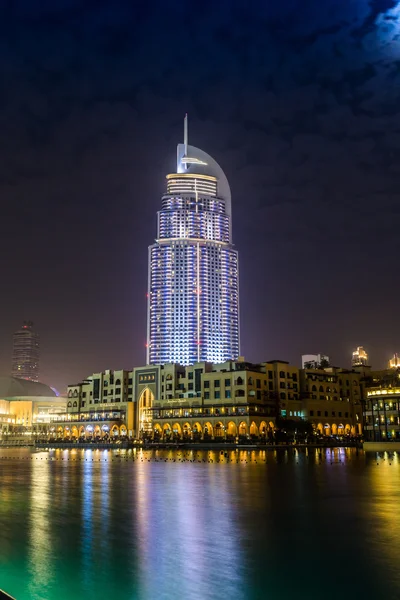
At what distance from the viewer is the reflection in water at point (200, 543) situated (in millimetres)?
14734

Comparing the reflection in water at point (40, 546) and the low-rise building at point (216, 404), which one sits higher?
the low-rise building at point (216, 404)

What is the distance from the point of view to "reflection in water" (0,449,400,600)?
14734 mm

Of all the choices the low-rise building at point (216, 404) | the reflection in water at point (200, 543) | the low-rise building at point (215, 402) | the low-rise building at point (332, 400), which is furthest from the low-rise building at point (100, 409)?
the reflection in water at point (200, 543)

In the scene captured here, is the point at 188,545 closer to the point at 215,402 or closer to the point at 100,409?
the point at 215,402

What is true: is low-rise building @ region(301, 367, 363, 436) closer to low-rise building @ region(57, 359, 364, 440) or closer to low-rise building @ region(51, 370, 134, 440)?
low-rise building @ region(57, 359, 364, 440)

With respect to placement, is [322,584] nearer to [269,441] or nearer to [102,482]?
[102,482]

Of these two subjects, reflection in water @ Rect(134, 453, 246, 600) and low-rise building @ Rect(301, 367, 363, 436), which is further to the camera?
low-rise building @ Rect(301, 367, 363, 436)

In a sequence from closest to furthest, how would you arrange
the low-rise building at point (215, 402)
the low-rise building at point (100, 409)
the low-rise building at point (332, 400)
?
the low-rise building at point (215, 402)
the low-rise building at point (332, 400)
the low-rise building at point (100, 409)

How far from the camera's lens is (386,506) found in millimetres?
27719

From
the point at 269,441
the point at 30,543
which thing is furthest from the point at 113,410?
the point at 30,543

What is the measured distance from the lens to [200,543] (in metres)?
19.2

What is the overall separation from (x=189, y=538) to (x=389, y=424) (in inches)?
3413

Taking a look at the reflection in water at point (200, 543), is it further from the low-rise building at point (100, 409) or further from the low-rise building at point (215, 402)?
the low-rise building at point (100, 409)

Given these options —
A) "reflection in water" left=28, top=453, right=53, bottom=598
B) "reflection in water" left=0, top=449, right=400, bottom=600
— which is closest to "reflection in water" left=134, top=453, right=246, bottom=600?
"reflection in water" left=0, top=449, right=400, bottom=600
